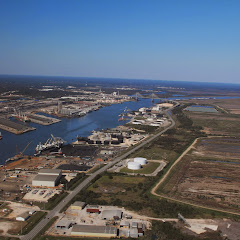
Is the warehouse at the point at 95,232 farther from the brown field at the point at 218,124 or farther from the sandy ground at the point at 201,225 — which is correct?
the brown field at the point at 218,124

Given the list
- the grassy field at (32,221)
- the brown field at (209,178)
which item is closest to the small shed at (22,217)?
the grassy field at (32,221)

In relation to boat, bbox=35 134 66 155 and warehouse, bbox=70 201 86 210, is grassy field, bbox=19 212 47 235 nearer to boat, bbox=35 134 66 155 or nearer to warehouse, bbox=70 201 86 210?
warehouse, bbox=70 201 86 210

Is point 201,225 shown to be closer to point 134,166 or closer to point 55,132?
point 134,166

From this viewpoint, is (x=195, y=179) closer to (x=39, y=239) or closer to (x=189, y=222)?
(x=189, y=222)

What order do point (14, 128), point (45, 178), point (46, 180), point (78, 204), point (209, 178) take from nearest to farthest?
point (78, 204) → point (46, 180) → point (45, 178) → point (209, 178) → point (14, 128)

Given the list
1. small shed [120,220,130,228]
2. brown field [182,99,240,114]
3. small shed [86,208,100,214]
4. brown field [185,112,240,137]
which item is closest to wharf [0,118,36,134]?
small shed [86,208,100,214]

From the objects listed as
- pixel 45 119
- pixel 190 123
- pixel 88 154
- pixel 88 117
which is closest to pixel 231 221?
pixel 88 154

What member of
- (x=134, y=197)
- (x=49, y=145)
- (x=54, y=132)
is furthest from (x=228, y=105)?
(x=134, y=197)
